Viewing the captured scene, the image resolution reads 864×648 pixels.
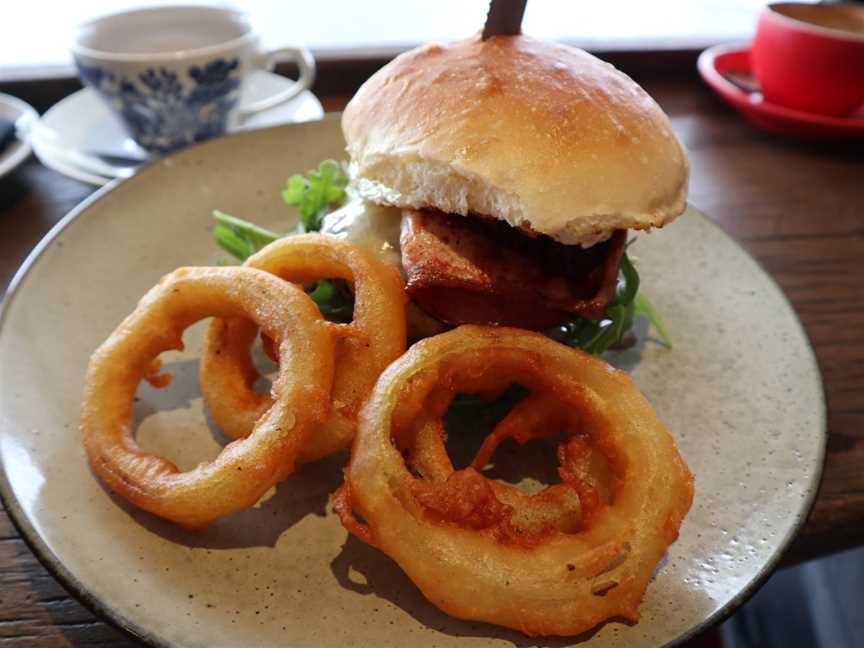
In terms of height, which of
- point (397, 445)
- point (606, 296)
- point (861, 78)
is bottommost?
point (397, 445)

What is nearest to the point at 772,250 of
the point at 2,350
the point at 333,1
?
the point at 2,350

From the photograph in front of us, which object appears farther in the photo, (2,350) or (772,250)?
(772,250)

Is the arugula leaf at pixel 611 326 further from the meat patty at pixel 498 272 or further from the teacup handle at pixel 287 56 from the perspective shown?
the teacup handle at pixel 287 56

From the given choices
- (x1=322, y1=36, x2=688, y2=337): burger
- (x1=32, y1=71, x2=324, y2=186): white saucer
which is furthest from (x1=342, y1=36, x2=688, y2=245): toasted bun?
(x1=32, y1=71, x2=324, y2=186): white saucer

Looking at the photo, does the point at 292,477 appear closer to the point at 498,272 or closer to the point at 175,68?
the point at 498,272

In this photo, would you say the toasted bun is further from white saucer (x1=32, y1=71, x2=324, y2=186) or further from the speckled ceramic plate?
white saucer (x1=32, y1=71, x2=324, y2=186)

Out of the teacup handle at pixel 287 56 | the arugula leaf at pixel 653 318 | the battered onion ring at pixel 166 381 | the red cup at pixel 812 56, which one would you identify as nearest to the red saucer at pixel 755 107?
the red cup at pixel 812 56

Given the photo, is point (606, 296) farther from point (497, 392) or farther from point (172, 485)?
point (172, 485)
